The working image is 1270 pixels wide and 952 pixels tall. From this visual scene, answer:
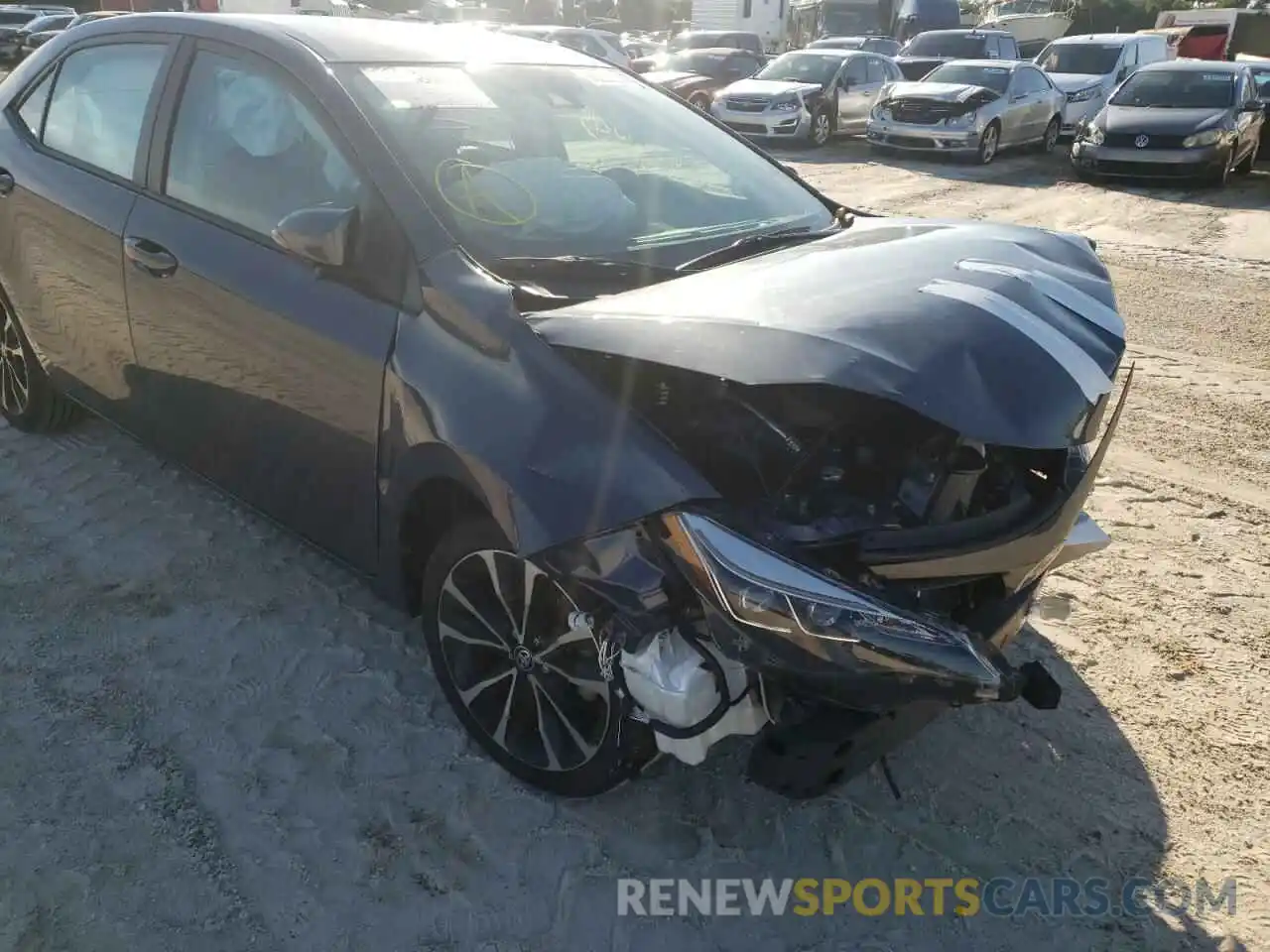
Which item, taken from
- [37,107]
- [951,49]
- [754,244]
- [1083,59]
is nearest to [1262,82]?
[1083,59]

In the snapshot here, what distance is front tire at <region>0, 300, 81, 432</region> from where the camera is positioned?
4.45 metres

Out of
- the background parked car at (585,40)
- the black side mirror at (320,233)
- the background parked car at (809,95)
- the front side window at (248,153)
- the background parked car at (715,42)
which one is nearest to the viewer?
the black side mirror at (320,233)

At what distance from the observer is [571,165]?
3.26m

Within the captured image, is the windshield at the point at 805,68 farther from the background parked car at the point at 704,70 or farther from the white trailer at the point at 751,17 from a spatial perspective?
the white trailer at the point at 751,17

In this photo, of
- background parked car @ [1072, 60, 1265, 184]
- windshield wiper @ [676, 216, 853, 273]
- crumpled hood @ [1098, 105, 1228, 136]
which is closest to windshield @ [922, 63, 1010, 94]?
background parked car @ [1072, 60, 1265, 184]

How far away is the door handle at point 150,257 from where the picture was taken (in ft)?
10.9

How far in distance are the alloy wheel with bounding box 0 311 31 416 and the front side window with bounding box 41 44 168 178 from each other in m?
0.90

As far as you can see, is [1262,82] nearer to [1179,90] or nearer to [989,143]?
[1179,90]

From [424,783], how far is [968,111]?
584 inches

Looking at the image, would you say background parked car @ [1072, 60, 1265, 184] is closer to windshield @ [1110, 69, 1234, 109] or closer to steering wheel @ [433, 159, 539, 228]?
windshield @ [1110, 69, 1234, 109]

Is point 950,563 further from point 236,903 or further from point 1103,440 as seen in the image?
point 236,903

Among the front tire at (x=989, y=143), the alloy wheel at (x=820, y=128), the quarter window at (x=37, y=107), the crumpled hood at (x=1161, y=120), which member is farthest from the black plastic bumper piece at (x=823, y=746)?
the alloy wheel at (x=820, y=128)

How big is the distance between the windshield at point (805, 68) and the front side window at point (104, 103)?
15059 millimetres

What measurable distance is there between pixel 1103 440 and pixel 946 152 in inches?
555
